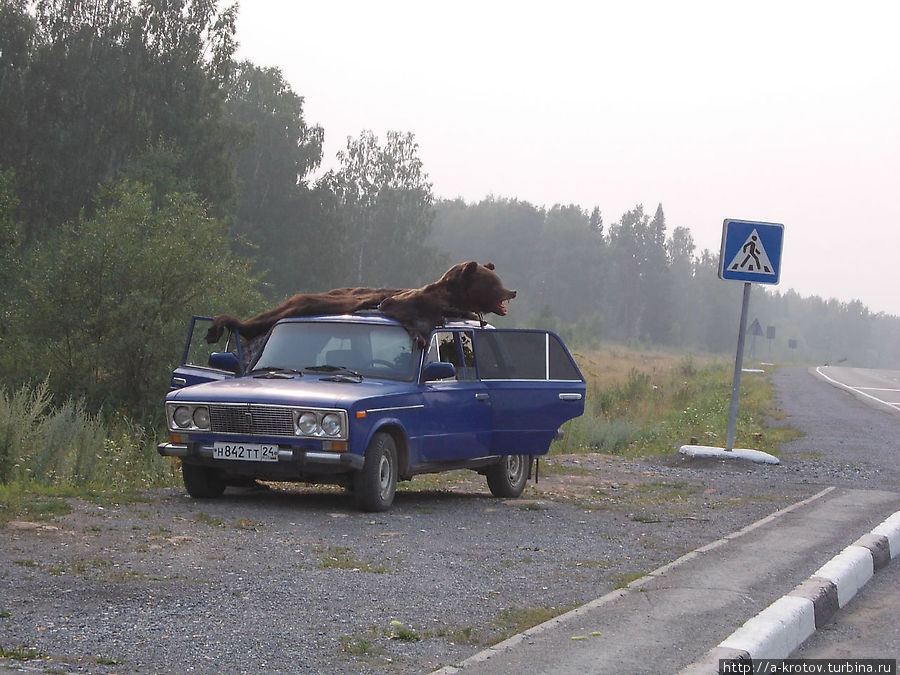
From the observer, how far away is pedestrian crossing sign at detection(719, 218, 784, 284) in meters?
16.2

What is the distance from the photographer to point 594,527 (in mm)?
9820

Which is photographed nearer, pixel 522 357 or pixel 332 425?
pixel 332 425

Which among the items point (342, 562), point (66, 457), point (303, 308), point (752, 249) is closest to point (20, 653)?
point (342, 562)

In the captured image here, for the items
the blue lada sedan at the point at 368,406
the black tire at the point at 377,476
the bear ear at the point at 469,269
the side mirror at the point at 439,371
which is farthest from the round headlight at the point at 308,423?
the bear ear at the point at 469,269

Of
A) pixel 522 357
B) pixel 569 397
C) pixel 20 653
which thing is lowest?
pixel 20 653

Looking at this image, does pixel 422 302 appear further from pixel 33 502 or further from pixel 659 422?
pixel 659 422

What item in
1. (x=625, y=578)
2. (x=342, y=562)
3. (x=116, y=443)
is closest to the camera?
(x=625, y=578)

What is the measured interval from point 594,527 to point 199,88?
44696mm

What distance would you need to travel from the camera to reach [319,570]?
7.07m

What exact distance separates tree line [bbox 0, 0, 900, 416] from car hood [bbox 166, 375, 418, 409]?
1260 centimetres

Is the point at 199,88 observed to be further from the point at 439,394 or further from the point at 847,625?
the point at 847,625

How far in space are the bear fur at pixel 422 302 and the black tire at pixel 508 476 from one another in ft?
5.25

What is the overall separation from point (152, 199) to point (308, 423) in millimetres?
36383

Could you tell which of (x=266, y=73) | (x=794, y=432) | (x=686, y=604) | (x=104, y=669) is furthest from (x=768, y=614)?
(x=266, y=73)
